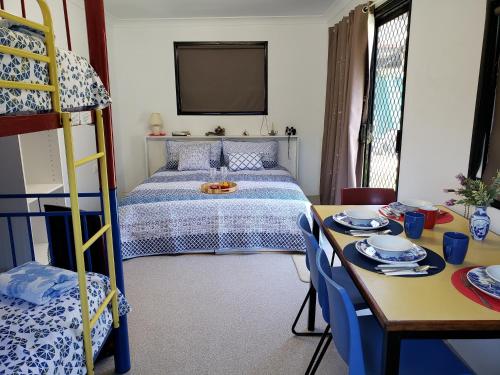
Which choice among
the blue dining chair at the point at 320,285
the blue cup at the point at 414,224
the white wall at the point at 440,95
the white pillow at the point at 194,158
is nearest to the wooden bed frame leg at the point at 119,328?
the blue dining chair at the point at 320,285

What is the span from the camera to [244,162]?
14.5 ft

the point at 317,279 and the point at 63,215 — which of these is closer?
the point at 317,279

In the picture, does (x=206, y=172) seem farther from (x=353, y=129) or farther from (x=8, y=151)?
(x=8, y=151)

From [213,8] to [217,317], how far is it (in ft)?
11.1

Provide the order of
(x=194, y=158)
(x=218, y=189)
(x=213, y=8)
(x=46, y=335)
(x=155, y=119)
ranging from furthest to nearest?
1. (x=155, y=119)
2. (x=194, y=158)
3. (x=213, y=8)
4. (x=218, y=189)
5. (x=46, y=335)

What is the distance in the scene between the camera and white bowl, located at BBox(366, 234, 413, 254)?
143 centimetres

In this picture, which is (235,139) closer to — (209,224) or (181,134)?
(181,134)

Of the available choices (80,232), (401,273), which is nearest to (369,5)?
(401,273)

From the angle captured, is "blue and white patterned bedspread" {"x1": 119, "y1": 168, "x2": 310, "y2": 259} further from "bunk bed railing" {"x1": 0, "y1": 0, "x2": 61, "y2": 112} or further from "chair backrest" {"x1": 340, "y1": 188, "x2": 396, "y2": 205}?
"bunk bed railing" {"x1": 0, "y1": 0, "x2": 61, "y2": 112}

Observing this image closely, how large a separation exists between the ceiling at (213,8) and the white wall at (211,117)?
176mm

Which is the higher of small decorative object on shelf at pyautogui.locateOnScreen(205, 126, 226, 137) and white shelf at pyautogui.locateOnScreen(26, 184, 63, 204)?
small decorative object on shelf at pyautogui.locateOnScreen(205, 126, 226, 137)

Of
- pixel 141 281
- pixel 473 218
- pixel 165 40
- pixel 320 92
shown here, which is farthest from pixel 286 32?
pixel 473 218

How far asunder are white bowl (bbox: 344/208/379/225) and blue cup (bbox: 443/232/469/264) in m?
0.44

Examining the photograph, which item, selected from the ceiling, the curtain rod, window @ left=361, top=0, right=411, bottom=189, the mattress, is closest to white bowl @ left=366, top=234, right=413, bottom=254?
the mattress
